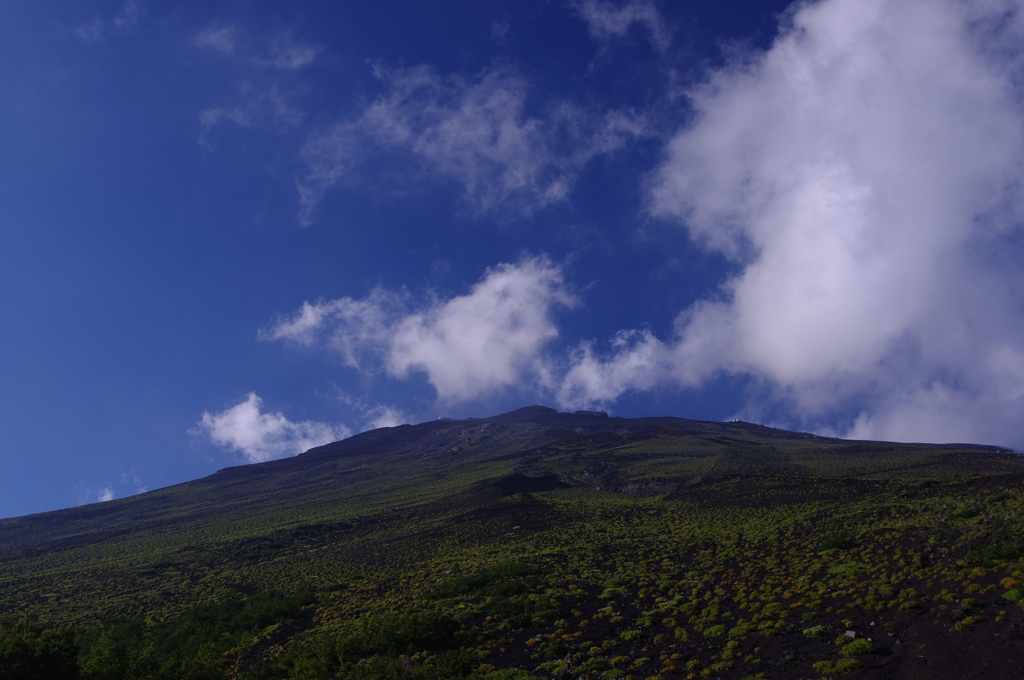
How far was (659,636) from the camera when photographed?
2128 cm

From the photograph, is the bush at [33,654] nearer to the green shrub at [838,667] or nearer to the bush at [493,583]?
the bush at [493,583]

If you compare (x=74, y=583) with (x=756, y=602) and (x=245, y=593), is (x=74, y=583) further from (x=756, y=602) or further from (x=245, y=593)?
(x=756, y=602)

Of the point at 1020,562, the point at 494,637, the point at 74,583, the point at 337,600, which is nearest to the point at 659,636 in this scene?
the point at 494,637

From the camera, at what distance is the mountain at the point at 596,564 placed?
62.7 ft

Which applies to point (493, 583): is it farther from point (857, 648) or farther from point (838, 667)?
point (838, 667)

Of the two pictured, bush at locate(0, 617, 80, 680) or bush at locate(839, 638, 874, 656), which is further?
bush at locate(839, 638, 874, 656)

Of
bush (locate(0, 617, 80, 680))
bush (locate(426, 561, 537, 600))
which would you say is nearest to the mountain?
bush (locate(426, 561, 537, 600))

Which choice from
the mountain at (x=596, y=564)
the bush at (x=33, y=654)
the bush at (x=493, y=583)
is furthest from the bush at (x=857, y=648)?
the bush at (x=33, y=654)

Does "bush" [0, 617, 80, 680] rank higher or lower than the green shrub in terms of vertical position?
higher

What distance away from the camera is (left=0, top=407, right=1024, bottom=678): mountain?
19.1 m

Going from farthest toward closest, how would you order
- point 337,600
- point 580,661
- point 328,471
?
point 328,471
point 337,600
point 580,661

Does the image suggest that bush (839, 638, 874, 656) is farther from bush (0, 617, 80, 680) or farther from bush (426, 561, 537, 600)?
bush (0, 617, 80, 680)

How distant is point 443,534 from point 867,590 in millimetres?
39867


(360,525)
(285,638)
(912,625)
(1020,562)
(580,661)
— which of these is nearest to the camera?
(912,625)
